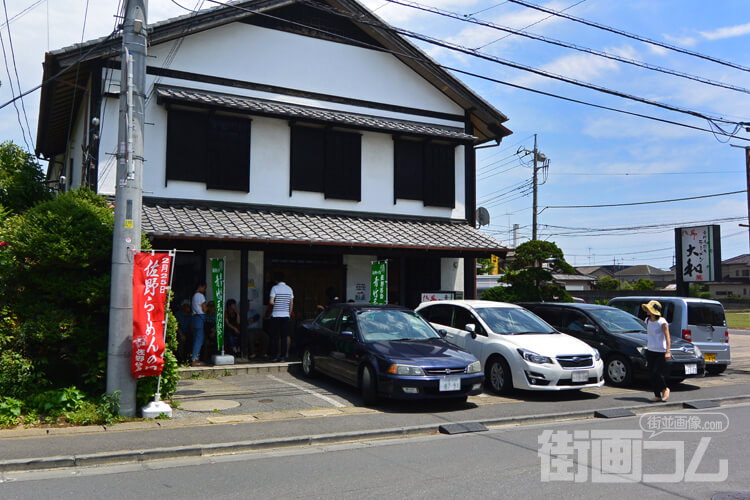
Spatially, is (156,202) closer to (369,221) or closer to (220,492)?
(369,221)

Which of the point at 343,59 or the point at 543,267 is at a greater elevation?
the point at 343,59

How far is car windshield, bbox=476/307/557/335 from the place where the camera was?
36.8 feet

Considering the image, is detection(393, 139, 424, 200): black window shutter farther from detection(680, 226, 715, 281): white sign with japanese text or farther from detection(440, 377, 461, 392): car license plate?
detection(680, 226, 715, 281): white sign with japanese text

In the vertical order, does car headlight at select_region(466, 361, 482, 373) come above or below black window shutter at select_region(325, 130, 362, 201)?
below

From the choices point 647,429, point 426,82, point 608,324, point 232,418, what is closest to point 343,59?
point 426,82

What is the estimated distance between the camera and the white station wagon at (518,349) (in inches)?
395

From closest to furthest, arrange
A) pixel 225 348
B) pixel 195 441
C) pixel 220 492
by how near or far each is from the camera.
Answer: pixel 220 492
pixel 195 441
pixel 225 348

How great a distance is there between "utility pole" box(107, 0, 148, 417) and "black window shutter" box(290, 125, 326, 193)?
6.94 meters

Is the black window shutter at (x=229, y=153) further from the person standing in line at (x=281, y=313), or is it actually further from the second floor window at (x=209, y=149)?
the person standing in line at (x=281, y=313)

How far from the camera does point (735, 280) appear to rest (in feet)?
231

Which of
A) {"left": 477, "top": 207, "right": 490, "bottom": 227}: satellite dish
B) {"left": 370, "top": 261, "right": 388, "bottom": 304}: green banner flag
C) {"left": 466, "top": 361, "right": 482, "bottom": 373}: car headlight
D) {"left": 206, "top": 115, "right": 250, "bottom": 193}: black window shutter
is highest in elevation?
{"left": 206, "top": 115, "right": 250, "bottom": 193}: black window shutter

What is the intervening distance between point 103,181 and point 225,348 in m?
4.62

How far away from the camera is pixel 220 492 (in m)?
5.31

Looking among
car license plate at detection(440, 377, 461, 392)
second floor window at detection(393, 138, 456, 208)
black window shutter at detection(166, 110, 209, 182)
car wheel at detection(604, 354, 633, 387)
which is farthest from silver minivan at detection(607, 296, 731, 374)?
black window shutter at detection(166, 110, 209, 182)
